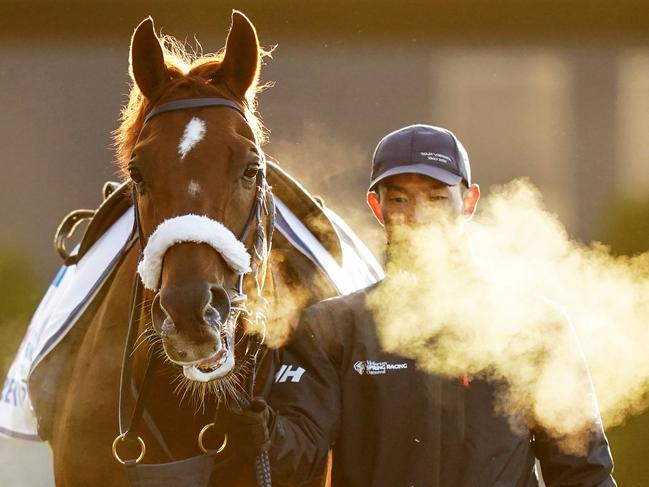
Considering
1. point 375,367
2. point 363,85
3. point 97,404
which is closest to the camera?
point 375,367

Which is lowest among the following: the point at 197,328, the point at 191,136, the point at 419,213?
the point at 197,328

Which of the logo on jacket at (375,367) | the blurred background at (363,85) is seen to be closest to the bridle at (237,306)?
the logo on jacket at (375,367)

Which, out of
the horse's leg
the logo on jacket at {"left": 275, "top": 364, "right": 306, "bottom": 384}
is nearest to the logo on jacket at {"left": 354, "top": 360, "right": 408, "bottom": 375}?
the logo on jacket at {"left": 275, "top": 364, "right": 306, "bottom": 384}

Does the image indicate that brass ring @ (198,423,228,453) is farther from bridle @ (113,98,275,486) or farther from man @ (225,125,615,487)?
man @ (225,125,615,487)

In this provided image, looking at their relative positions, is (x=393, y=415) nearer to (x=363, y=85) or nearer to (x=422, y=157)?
(x=422, y=157)

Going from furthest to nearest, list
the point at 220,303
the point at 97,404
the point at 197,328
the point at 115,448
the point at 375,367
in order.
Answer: the point at 97,404
the point at 115,448
the point at 375,367
the point at 220,303
the point at 197,328

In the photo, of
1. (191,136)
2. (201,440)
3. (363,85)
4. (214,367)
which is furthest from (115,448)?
(363,85)

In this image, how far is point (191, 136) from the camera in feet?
8.73

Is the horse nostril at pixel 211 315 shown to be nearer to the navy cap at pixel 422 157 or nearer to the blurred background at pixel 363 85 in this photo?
the navy cap at pixel 422 157

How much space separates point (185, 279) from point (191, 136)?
485 mm

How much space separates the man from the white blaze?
19.5 inches

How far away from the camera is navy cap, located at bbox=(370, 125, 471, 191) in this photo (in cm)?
260

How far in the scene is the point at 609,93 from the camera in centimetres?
1062

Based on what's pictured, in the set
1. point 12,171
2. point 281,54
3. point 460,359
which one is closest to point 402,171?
point 460,359
